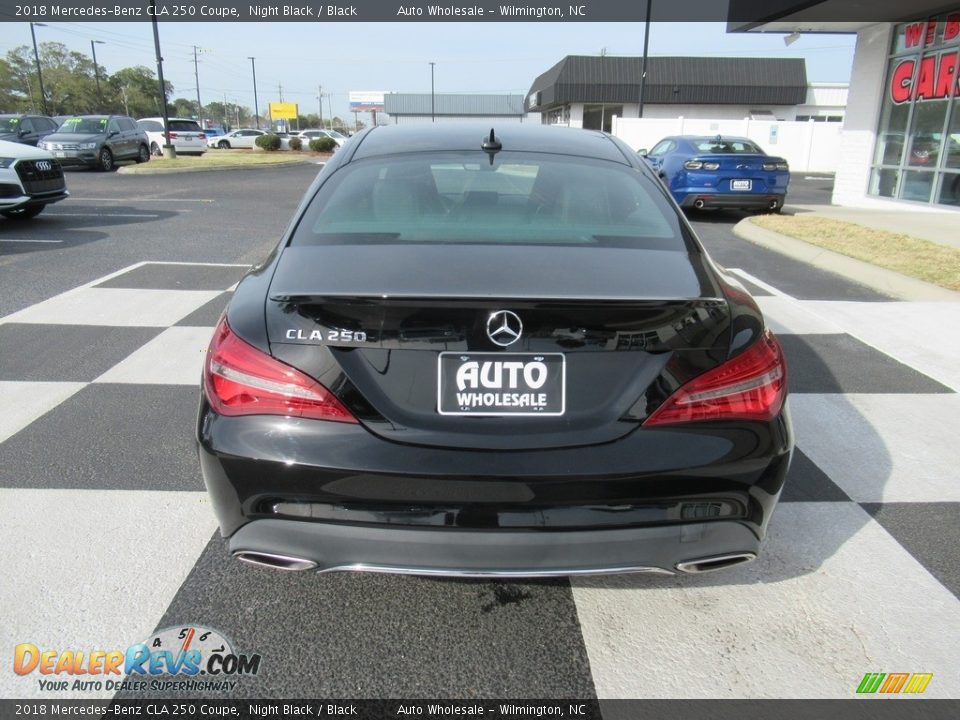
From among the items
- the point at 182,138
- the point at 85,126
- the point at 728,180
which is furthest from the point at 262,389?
the point at 182,138

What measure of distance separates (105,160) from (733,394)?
23387mm

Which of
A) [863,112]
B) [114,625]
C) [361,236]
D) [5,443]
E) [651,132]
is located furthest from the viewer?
[651,132]

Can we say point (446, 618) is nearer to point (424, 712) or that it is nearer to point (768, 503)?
point (424, 712)

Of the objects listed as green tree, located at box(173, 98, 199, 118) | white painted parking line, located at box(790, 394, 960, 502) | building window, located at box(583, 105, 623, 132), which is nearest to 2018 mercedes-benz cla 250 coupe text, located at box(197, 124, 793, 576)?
white painted parking line, located at box(790, 394, 960, 502)

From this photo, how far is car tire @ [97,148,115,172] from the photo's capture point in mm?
20797

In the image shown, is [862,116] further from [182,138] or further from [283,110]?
[283,110]

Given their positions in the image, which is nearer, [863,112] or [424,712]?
[424,712]

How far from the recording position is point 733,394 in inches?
77.0

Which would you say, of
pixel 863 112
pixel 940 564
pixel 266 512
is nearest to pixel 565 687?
pixel 266 512

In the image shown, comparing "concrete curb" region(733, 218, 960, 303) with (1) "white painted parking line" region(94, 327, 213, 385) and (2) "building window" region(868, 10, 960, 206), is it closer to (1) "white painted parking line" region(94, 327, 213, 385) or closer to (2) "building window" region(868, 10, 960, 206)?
(2) "building window" region(868, 10, 960, 206)

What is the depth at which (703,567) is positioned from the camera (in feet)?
6.59

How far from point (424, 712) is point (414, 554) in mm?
442

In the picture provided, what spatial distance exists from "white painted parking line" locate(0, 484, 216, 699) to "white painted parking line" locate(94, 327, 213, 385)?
4.50ft

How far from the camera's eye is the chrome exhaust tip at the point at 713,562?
1982 mm
